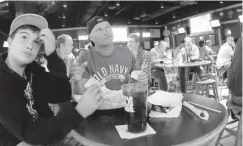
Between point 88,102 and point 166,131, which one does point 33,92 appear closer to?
point 88,102

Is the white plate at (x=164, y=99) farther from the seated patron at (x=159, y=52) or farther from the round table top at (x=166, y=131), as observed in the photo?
the seated patron at (x=159, y=52)

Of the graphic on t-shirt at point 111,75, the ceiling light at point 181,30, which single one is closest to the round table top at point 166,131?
the graphic on t-shirt at point 111,75

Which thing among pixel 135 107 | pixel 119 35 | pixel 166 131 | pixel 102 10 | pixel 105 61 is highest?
pixel 102 10

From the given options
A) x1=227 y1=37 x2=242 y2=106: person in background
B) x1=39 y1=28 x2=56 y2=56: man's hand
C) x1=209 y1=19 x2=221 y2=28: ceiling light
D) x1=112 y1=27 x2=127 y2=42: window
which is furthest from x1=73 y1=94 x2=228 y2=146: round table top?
x1=112 y1=27 x2=127 y2=42: window

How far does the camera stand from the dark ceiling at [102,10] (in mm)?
7980

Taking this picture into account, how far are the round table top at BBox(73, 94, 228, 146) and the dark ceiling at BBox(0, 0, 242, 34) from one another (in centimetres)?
715

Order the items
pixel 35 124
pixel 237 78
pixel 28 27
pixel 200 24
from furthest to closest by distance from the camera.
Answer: pixel 200 24
pixel 237 78
pixel 28 27
pixel 35 124

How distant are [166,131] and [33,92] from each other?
79 centimetres

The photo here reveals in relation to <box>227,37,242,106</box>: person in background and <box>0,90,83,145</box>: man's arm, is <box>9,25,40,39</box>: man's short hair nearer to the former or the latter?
<box>0,90,83,145</box>: man's arm

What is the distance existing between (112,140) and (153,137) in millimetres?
164

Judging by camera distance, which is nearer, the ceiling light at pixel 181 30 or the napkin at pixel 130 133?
the napkin at pixel 130 133

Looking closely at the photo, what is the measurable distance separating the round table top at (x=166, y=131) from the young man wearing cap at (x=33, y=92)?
0.42ft

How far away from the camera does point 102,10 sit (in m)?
11.0

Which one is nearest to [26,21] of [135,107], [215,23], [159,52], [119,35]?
[135,107]
